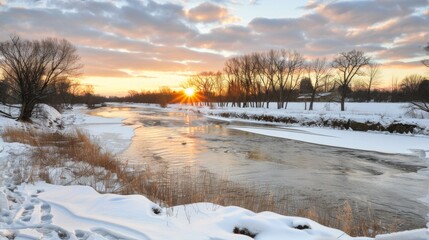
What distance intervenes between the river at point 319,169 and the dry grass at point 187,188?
2.48 ft

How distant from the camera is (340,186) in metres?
11.2

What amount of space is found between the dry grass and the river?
757mm

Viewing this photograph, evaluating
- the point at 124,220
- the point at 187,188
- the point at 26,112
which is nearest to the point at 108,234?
the point at 124,220

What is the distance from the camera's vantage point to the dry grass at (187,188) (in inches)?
302

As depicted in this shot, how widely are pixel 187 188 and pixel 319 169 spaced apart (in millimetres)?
6925

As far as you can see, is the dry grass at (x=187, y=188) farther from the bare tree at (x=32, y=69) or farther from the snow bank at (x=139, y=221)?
the bare tree at (x=32, y=69)

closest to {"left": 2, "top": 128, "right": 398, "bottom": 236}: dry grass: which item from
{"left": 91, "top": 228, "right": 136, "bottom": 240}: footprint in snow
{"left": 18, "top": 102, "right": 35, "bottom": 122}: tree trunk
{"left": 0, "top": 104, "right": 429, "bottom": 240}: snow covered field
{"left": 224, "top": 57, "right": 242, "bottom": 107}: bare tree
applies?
{"left": 0, "top": 104, "right": 429, "bottom": 240}: snow covered field

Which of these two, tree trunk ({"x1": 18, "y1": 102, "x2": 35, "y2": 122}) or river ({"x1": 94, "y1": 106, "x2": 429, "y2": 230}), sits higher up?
tree trunk ({"x1": 18, "y1": 102, "x2": 35, "y2": 122})

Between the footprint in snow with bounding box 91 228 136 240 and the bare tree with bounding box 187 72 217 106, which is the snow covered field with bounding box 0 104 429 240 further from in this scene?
the bare tree with bounding box 187 72 217 106

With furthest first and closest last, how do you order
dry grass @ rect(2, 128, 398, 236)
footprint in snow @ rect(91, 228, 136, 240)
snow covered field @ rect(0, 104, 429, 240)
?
dry grass @ rect(2, 128, 398, 236)
snow covered field @ rect(0, 104, 429, 240)
footprint in snow @ rect(91, 228, 136, 240)

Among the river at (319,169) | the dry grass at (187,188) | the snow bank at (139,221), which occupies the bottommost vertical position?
the river at (319,169)

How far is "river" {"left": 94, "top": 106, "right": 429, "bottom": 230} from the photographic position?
30.8 ft

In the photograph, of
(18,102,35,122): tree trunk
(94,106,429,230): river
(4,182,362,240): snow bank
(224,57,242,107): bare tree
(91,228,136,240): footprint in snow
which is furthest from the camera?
(224,57,242,107): bare tree

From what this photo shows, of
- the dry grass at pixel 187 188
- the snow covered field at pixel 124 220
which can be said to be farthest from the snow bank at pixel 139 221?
the dry grass at pixel 187 188
